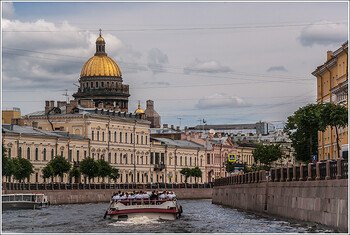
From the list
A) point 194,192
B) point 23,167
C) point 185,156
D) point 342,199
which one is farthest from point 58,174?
point 342,199

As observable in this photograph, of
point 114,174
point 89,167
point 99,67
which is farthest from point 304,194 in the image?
point 99,67

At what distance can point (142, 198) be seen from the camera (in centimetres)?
4541

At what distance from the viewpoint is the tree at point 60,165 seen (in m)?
88.7

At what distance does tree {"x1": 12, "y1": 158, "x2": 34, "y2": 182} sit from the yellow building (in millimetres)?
24877

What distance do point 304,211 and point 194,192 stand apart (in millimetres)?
72251

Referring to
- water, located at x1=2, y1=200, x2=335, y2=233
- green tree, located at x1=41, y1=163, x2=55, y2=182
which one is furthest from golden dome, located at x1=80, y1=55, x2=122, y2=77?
water, located at x1=2, y1=200, x2=335, y2=233

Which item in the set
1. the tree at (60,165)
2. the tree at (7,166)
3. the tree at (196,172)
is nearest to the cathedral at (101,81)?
the tree at (196,172)

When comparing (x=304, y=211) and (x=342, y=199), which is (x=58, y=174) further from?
(x=342, y=199)

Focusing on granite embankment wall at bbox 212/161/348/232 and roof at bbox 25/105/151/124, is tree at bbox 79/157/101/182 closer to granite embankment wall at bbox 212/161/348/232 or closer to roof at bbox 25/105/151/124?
roof at bbox 25/105/151/124

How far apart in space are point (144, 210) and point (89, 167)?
51439 millimetres

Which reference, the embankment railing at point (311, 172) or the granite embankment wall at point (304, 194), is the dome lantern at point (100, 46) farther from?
the embankment railing at point (311, 172)

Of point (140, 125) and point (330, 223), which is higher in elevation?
point (140, 125)

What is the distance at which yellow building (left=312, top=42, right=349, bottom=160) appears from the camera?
201 ft

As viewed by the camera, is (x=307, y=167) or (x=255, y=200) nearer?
(x=307, y=167)
